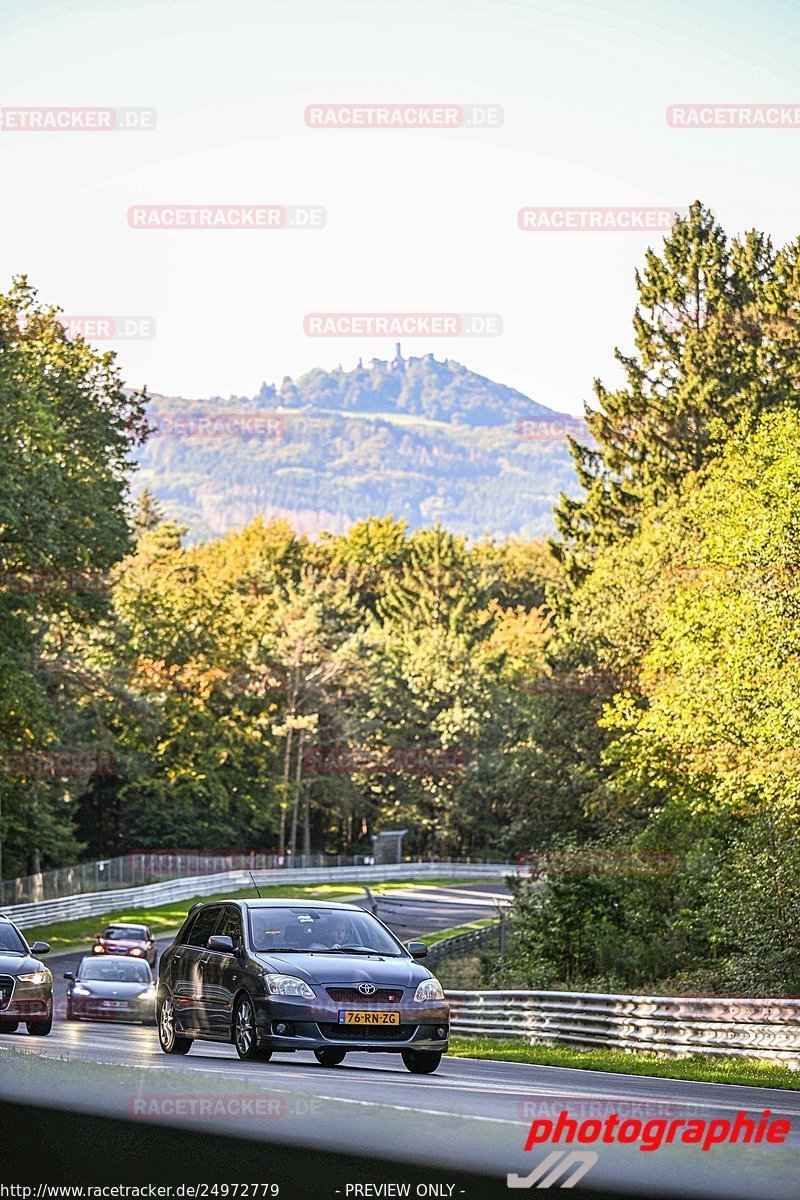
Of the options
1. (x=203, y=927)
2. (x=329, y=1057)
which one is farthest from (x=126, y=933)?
(x=329, y=1057)

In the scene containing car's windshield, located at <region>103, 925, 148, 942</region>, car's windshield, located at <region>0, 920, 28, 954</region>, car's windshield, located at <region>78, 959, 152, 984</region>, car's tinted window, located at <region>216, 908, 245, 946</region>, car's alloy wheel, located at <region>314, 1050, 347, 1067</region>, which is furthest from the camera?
car's windshield, located at <region>103, 925, 148, 942</region>

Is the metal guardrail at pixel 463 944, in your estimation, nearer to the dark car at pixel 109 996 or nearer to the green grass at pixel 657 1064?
the dark car at pixel 109 996

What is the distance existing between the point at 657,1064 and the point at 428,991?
6.87m

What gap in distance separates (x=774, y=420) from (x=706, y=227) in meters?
24.7

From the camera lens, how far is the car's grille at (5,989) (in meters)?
20.2

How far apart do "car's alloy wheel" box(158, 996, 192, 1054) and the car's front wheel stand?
2495mm

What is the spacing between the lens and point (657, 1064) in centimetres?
2095

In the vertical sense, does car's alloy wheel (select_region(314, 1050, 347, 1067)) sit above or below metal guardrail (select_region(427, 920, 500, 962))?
above

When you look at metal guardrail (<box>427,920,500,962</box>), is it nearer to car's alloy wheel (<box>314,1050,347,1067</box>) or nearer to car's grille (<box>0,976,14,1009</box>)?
car's grille (<box>0,976,14,1009</box>)

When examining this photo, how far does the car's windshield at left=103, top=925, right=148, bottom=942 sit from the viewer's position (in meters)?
42.4

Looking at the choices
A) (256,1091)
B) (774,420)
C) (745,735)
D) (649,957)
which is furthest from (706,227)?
(256,1091)

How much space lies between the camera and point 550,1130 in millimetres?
2146

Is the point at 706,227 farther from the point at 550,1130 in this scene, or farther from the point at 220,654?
the point at 550,1130

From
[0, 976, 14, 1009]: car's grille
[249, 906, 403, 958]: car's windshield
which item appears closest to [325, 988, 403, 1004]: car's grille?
[249, 906, 403, 958]: car's windshield
